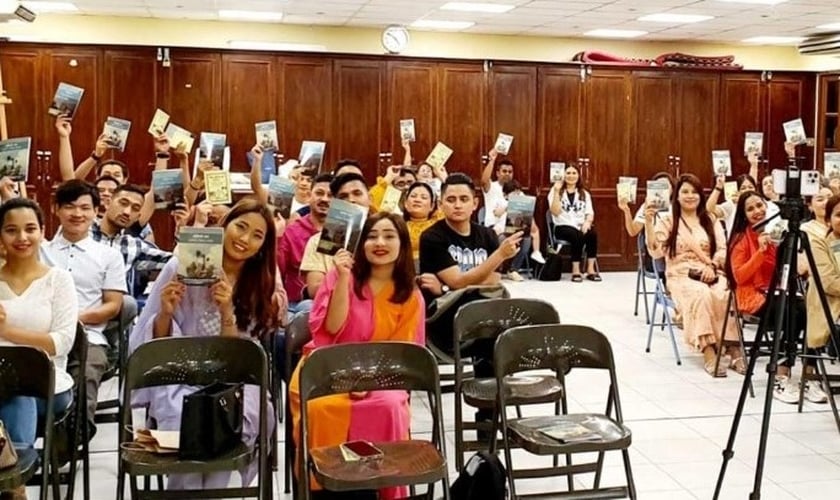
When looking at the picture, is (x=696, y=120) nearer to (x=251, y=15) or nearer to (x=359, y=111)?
(x=359, y=111)

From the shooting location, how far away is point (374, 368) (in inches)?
119

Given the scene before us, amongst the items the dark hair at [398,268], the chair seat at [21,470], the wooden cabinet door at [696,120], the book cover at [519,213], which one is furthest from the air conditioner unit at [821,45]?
the chair seat at [21,470]

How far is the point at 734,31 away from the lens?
10.8 metres

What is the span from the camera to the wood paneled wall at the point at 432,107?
9844 mm

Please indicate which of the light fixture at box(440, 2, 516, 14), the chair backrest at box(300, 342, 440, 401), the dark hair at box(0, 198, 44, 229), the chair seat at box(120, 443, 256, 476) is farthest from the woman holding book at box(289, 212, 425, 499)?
the light fixture at box(440, 2, 516, 14)

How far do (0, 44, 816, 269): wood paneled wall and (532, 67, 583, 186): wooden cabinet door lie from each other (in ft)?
0.05

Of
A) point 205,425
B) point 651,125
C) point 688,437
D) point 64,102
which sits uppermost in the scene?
point 651,125

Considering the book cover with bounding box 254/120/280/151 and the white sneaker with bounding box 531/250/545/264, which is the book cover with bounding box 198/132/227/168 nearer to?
the book cover with bounding box 254/120/280/151

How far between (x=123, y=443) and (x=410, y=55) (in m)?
8.49

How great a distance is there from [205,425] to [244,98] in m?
7.86

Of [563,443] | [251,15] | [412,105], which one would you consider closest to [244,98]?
[251,15]

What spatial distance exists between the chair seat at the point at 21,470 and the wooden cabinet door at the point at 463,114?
26.8ft

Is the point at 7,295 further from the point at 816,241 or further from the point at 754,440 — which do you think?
the point at 816,241


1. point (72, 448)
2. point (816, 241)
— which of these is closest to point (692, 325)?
point (816, 241)
